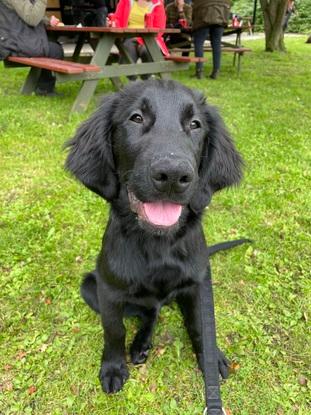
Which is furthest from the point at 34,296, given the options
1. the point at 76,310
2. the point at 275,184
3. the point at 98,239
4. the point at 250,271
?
the point at 275,184

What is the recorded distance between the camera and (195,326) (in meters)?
2.12

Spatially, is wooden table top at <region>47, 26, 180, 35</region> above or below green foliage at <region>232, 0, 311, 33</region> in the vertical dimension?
above

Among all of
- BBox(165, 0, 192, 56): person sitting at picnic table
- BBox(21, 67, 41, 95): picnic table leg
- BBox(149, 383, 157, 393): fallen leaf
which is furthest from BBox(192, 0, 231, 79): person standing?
BBox(149, 383, 157, 393): fallen leaf

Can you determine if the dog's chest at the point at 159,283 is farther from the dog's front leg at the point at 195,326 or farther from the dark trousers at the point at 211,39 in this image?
the dark trousers at the point at 211,39

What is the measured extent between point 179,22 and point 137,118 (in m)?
9.99

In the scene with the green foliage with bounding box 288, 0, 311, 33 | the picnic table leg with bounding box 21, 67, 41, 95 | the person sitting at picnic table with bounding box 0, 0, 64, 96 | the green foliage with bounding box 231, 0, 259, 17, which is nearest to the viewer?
the person sitting at picnic table with bounding box 0, 0, 64, 96

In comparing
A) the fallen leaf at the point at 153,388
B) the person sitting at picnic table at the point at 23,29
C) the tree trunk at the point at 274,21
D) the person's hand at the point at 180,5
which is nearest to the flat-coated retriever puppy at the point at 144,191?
the fallen leaf at the point at 153,388

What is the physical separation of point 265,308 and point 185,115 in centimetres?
144

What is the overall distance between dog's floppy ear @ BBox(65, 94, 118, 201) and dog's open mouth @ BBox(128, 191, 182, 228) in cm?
22

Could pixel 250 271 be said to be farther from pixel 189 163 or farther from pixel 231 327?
pixel 189 163

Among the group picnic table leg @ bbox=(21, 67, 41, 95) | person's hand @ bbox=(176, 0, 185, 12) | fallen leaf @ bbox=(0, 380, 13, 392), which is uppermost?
person's hand @ bbox=(176, 0, 185, 12)

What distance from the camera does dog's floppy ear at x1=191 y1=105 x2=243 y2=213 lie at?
1.89 m

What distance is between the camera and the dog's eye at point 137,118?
1707 mm

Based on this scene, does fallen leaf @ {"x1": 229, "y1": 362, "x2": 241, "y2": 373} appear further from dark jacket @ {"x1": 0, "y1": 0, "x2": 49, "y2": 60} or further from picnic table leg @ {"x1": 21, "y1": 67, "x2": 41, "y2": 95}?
picnic table leg @ {"x1": 21, "y1": 67, "x2": 41, "y2": 95}
